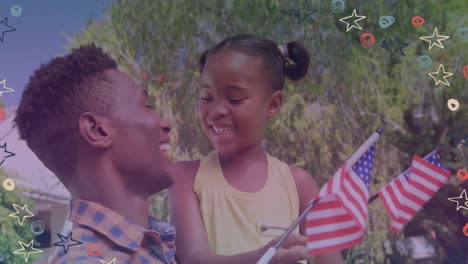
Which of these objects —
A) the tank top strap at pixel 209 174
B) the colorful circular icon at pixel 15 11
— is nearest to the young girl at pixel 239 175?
the tank top strap at pixel 209 174

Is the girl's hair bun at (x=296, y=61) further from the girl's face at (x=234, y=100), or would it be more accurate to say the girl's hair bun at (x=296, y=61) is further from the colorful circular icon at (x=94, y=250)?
the colorful circular icon at (x=94, y=250)

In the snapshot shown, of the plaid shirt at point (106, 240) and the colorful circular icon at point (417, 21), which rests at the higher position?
the colorful circular icon at point (417, 21)

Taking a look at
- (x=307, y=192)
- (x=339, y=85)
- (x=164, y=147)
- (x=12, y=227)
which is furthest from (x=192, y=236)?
(x=339, y=85)

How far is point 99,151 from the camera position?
5.21ft

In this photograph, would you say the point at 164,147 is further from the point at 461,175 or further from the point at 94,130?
the point at 461,175

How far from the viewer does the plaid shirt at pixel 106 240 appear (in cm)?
153

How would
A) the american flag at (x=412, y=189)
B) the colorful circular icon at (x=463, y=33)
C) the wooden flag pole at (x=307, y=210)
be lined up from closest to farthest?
1. the wooden flag pole at (x=307, y=210)
2. the american flag at (x=412, y=189)
3. the colorful circular icon at (x=463, y=33)

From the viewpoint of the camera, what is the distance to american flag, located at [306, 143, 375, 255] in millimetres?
1701

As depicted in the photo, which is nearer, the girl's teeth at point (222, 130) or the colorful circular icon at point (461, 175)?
the girl's teeth at point (222, 130)

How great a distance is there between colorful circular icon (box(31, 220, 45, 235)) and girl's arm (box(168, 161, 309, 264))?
36cm

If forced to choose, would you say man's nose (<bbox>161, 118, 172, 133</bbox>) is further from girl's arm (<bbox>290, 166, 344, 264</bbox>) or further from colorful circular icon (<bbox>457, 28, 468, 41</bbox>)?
colorful circular icon (<bbox>457, 28, 468, 41</bbox>)

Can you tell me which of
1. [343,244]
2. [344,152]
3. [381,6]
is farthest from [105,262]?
[381,6]

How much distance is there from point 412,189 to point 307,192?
12.4 inches

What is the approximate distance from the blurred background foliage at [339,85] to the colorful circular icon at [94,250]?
17.5 inches
